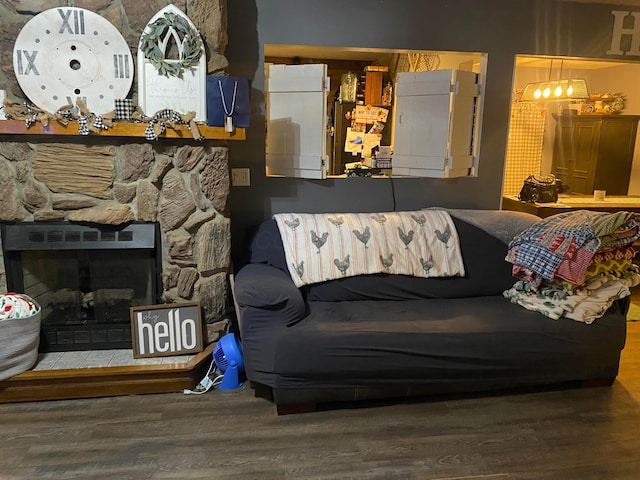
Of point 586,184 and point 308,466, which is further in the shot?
point 586,184

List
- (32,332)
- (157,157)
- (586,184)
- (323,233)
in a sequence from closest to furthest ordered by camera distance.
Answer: (32,332) → (157,157) → (323,233) → (586,184)

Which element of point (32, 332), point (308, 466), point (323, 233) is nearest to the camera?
point (308, 466)

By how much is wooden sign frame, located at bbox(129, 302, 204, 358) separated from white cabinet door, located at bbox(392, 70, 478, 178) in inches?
68.0

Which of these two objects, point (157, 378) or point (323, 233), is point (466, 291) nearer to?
point (323, 233)

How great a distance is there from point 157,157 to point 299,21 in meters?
1.27

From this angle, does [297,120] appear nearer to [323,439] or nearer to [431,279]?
[431,279]

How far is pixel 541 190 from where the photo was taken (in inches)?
176

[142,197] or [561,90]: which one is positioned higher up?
[561,90]

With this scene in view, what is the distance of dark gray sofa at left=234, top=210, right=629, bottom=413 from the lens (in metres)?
2.40

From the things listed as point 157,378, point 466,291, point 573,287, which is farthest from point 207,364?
point 573,287

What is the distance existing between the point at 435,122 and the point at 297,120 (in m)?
0.92

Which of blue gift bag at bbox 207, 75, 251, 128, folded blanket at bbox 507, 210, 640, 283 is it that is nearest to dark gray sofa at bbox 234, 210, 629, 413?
folded blanket at bbox 507, 210, 640, 283

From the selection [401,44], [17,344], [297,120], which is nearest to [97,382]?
[17,344]

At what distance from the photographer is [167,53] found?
2.57m
